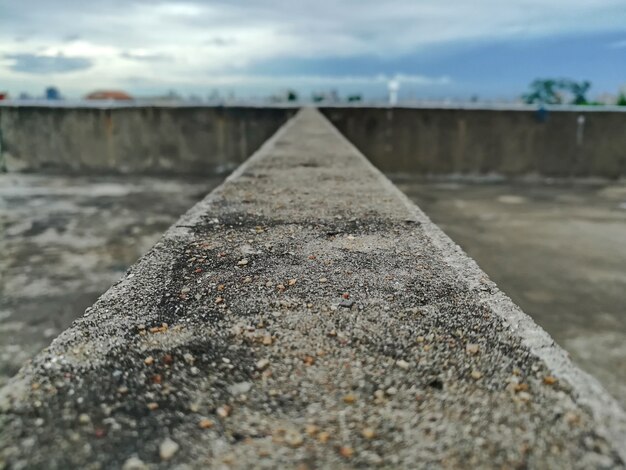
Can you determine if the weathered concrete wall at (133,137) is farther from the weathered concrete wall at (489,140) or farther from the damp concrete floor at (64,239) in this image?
the weathered concrete wall at (489,140)

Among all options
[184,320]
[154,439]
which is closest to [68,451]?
[154,439]

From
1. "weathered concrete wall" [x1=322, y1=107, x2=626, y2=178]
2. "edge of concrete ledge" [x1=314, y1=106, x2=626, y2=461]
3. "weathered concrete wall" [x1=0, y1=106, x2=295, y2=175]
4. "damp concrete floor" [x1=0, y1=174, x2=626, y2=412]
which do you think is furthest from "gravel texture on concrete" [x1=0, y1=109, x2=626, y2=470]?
"weathered concrete wall" [x1=0, y1=106, x2=295, y2=175]

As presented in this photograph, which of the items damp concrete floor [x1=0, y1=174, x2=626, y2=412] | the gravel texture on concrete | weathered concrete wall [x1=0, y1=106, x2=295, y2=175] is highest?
weathered concrete wall [x1=0, y1=106, x2=295, y2=175]

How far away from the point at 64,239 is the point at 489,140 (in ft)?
24.0

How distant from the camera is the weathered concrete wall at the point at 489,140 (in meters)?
9.80

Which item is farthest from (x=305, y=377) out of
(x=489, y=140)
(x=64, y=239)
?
(x=489, y=140)

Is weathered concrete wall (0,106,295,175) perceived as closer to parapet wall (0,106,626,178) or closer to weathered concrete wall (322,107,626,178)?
parapet wall (0,106,626,178)

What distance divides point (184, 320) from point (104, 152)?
388 inches

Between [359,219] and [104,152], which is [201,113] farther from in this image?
[359,219]

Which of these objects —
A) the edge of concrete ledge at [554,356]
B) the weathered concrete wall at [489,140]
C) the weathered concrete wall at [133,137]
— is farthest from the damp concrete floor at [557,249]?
the weathered concrete wall at [133,137]

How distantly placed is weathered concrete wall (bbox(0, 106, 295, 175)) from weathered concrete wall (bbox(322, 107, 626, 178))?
1.85 meters

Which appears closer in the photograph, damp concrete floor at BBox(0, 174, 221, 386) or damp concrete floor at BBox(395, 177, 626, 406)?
damp concrete floor at BBox(395, 177, 626, 406)

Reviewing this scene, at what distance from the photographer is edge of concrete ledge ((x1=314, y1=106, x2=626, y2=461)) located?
36.6 inches

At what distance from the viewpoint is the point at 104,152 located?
10328 millimetres
